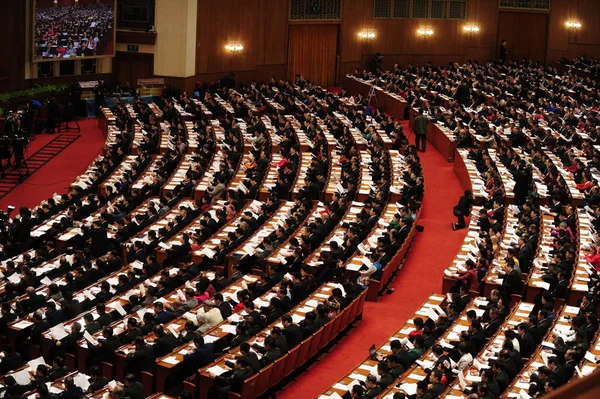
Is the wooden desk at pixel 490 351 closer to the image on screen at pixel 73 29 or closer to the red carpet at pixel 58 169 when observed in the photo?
the red carpet at pixel 58 169

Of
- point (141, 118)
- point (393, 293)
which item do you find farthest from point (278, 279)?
point (141, 118)

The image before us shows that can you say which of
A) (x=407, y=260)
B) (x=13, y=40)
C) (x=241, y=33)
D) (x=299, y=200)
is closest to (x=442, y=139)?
(x=299, y=200)

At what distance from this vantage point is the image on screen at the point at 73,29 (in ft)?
100

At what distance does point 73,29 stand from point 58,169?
7.57 metres

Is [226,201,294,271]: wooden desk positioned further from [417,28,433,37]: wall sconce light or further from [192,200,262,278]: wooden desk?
[417,28,433,37]: wall sconce light

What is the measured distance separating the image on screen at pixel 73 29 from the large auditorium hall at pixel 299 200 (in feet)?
0.28

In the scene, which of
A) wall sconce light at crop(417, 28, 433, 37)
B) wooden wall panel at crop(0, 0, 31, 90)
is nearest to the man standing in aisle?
wall sconce light at crop(417, 28, 433, 37)

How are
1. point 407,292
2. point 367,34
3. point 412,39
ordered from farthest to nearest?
point 412,39
point 367,34
point 407,292

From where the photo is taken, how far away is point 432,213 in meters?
22.0

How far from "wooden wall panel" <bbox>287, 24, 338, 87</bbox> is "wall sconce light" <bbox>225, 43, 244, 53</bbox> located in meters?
2.74

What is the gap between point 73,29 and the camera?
3156 centimetres

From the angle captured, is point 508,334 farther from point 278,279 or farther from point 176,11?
point 176,11

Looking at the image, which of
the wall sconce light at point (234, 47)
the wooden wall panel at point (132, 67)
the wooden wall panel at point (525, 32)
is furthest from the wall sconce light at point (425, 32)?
the wooden wall panel at point (132, 67)

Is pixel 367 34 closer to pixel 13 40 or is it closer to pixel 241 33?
pixel 241 33
